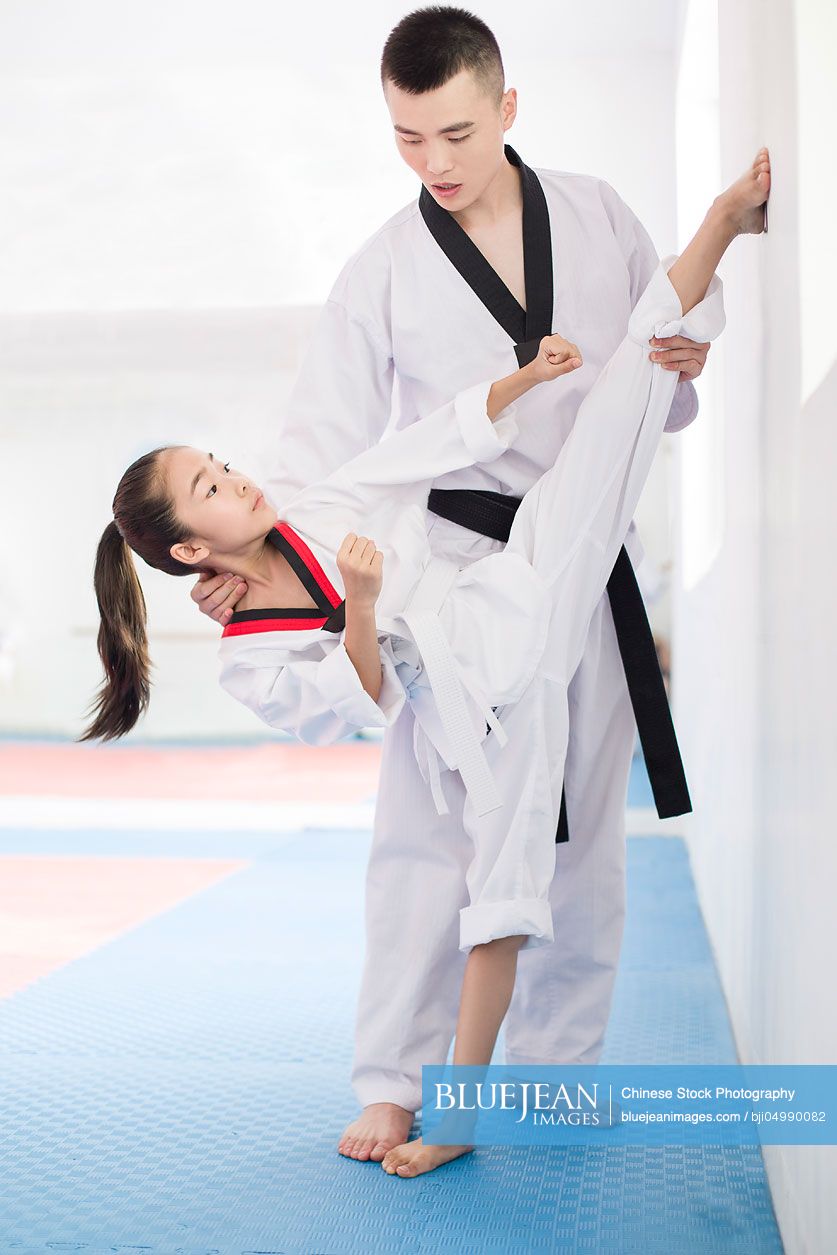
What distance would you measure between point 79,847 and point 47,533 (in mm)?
3372

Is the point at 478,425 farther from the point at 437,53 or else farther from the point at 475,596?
the point at 437,53

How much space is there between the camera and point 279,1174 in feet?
5.64

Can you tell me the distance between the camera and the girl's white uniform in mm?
1660

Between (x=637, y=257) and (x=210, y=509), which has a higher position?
(x=637, y=257)

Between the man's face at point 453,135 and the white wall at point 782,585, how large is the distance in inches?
15.3

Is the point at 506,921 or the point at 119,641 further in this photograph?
the point at 119,641

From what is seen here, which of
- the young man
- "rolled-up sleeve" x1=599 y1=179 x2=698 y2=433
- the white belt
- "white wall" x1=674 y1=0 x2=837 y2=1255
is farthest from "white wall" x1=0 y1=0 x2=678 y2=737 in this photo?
the white belt

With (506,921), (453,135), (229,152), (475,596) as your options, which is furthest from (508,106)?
(229,152)

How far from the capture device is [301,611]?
1.76 metres

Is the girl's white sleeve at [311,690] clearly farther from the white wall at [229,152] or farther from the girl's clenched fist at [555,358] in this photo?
the white wall at [229,152]

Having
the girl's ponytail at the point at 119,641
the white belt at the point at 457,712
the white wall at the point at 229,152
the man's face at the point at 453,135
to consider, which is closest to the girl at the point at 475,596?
the white belt at the point at 457,712

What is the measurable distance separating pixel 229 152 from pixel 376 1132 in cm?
427

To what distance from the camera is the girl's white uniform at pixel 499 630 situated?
65.4 inches

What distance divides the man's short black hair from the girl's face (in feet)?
2.02
